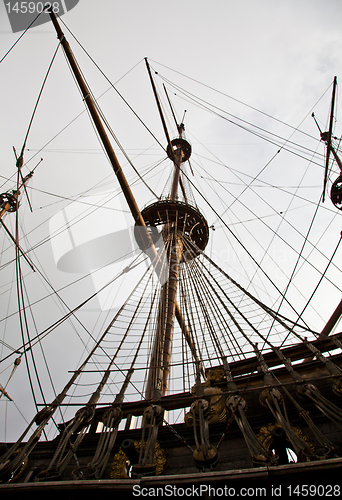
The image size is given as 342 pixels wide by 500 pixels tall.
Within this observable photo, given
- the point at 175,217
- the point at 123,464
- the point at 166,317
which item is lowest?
the point at 123,464

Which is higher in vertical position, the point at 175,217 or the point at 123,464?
the point at 175,217

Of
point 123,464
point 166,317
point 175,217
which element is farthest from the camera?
point 175,217

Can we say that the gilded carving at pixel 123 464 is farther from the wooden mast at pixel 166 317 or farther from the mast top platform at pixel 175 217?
the mast top platform at pixel 175 217

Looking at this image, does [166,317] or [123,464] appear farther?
[166,317]

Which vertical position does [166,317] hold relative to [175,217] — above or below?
below

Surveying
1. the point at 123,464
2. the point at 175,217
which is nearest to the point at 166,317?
the point at 123,464

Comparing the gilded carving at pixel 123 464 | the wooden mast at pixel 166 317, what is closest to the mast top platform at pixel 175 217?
the wooden mast at pixel 166 317

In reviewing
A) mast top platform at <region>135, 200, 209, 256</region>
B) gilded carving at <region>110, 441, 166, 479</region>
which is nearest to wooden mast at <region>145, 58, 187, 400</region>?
mast top platform at <region>135, 200, 209, 256</region>

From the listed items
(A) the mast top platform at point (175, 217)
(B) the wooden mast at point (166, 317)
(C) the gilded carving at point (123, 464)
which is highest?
(A) the mast top platform at point (175, 217)

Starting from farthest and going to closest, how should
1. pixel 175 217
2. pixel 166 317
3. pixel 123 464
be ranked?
pixel 175 217 → pixel 166 317 → pixel 123 464

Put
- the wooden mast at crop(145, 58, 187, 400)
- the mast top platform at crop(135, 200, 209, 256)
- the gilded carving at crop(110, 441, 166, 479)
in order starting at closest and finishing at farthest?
the gilded carving at crop(110, 441, 166, 479) < the wooden mast at crop(145, 58, 187, 400) < the mast top platform at crop(135, 200, 209, 256)

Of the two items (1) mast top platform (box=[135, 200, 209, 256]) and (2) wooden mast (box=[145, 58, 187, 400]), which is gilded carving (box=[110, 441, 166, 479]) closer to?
(2) wooden mast (box=[145, 58, 187, 400])

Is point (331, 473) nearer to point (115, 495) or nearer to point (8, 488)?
point (115, 495)

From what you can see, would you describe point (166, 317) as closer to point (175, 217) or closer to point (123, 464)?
point (123, 464)
